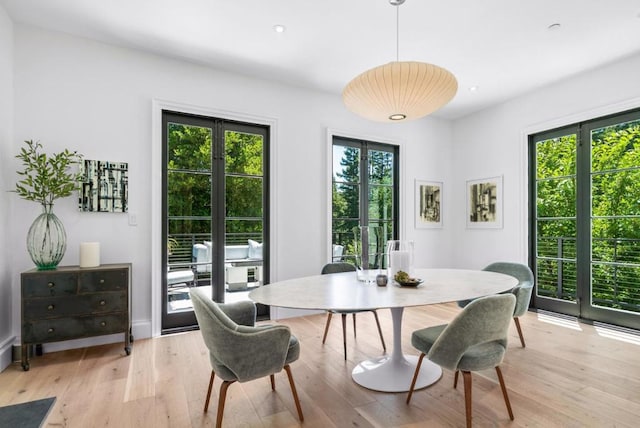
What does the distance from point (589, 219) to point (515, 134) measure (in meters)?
1.42

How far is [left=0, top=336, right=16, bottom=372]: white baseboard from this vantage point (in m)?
2.71

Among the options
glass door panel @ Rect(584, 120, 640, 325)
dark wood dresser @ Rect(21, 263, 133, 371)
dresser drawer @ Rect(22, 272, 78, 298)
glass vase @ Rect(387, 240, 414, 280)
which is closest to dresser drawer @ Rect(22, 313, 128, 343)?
dark wood dresser @ Rect(21, 263, 133, 371)

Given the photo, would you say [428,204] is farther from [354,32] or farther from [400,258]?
[400,258]

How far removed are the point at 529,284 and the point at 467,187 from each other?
8.41ft

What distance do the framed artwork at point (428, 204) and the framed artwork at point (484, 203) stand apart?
1.44 ft

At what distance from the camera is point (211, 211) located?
12.7 ft

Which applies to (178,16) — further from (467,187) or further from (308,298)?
(467,187)

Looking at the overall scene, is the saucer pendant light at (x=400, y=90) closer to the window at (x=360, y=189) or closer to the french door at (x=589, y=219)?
the window at (x=360, y=189)

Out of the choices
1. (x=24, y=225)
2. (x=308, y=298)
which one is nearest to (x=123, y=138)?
(x=24, y=225)

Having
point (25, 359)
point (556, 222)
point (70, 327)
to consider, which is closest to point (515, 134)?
point (556, 222)

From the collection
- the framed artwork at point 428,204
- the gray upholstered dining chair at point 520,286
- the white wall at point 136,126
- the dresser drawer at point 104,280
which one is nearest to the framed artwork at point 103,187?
the white wall at point 136,126

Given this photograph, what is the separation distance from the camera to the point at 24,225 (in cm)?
303

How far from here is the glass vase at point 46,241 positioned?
2.82m

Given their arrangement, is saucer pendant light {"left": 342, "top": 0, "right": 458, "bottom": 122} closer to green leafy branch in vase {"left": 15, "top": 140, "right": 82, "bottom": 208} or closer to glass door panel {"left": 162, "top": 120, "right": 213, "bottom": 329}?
glass door panel {"left": 162, "top": 120, "right": 213, "bottom": 329}
